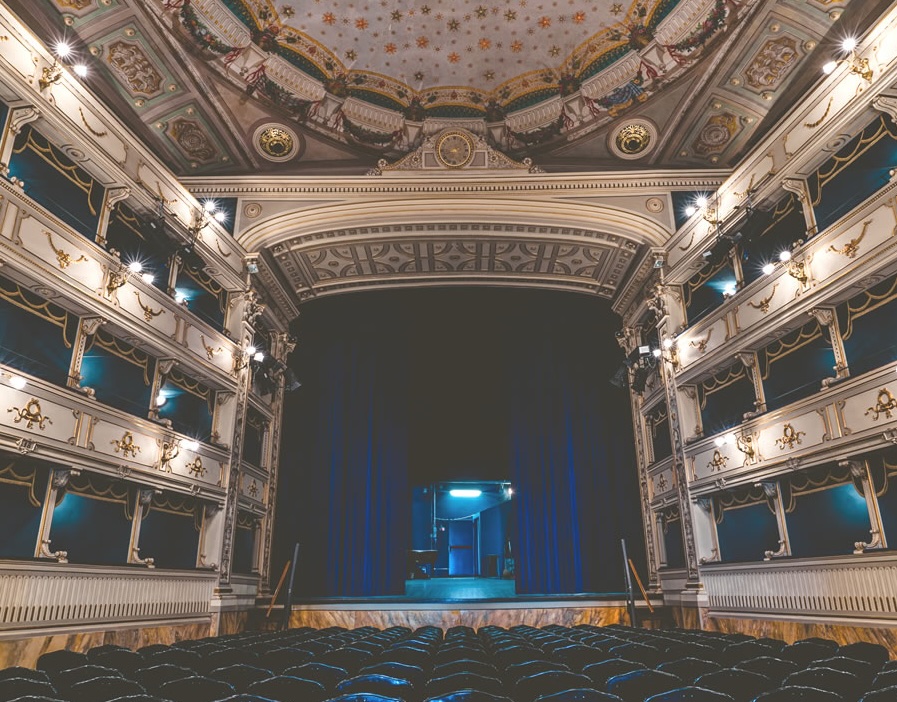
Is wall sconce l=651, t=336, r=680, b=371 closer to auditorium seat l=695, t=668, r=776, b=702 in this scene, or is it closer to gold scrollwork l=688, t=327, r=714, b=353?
gold scrollwork l=688, t=327, r=714, b=353

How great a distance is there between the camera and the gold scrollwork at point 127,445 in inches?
318

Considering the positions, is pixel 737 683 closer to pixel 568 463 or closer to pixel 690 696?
pixel 690 696

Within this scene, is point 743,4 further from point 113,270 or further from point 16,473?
point 16,473

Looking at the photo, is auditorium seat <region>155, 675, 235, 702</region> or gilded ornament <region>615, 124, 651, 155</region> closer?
auditorium seat <region>155, 675, 235, 702</region>

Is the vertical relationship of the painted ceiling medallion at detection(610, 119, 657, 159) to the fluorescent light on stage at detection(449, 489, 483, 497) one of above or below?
above

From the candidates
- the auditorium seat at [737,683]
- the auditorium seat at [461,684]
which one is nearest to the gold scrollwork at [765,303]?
the auditorium seat at [737,683]

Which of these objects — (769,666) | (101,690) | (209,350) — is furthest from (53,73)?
(769,666)

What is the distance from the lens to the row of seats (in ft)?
9.02

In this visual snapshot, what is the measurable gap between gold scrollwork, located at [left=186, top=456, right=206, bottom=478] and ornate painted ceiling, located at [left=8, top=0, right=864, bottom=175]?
556 cm

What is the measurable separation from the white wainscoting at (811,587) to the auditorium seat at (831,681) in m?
4.12

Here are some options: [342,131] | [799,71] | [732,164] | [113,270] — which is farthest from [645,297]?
[113,270]

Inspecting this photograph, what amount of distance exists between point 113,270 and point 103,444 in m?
2.20

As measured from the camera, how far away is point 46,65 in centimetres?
736

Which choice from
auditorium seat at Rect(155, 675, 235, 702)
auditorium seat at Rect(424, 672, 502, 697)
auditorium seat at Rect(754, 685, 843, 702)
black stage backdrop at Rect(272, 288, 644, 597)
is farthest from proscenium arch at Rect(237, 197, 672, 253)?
auditorium seat at Rect(754, 685, 843, 702)
